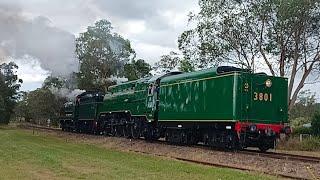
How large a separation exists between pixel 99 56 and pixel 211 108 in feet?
139

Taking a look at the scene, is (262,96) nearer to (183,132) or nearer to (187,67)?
(183,132)

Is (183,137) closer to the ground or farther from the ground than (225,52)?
closer to the ground

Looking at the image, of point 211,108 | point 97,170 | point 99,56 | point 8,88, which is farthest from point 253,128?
point 8,88

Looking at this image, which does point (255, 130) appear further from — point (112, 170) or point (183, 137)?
point (112, 170)

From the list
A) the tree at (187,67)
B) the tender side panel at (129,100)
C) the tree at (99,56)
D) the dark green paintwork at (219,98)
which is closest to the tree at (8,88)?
the tree at (99,56)

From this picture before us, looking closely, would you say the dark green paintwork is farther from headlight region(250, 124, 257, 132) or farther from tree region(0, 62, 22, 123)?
tree region(0, 62, 22, 123)

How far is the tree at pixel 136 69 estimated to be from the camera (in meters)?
67.9

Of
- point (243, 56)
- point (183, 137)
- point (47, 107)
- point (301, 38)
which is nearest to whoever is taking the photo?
point (183, 137)

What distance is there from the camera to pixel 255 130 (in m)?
21.1

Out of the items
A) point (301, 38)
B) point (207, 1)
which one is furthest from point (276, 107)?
point (207, 1)

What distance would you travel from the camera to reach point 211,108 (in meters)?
23.0

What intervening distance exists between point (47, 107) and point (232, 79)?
7046cm

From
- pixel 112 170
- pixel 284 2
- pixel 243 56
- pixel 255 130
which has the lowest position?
pixel 112 170

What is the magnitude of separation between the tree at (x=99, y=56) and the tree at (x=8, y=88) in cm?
2139
